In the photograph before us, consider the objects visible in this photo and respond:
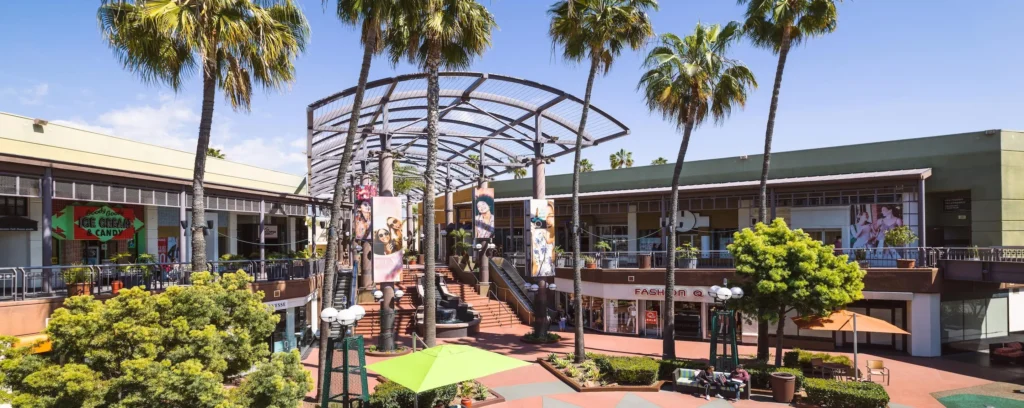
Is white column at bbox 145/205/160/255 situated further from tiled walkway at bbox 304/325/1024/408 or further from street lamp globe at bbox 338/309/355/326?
street lamp globe at bbox 338/309/355/326

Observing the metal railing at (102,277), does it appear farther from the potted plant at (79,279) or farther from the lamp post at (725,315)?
the lamp post at (725,315)

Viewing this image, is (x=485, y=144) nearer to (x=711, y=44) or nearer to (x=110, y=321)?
(x=711, y=44)

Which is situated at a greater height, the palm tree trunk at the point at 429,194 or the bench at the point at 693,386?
the palm tree trunk at the point at 429,194

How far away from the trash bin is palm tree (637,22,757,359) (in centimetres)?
436

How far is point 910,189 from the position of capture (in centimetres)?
2517

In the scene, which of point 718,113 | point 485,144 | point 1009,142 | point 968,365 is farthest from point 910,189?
point 485,144

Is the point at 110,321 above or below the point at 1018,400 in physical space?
above

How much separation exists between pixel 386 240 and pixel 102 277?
27.9 feet

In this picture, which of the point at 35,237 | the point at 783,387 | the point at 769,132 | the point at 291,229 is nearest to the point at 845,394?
the point at 783,387

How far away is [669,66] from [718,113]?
2.65 m

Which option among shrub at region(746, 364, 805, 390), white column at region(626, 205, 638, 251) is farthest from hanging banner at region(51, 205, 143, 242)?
white column at region(626, 205, 638, 251)

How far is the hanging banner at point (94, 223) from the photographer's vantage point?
21750mm

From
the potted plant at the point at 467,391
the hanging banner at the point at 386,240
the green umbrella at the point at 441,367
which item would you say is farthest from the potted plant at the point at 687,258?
the green umbrella at the point at 441,367

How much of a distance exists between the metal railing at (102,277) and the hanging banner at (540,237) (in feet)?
31.1
